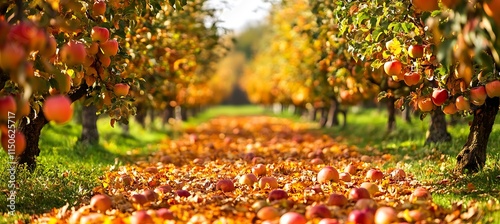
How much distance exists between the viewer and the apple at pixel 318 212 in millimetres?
5438

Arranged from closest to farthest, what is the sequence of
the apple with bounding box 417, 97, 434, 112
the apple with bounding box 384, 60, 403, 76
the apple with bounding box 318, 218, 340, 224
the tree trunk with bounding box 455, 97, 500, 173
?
the apple with bounding box 318, 218, 340, 224 < the apple with bounding box 384, 60, 403, 76 < the apple with bounding box 417, 97, 434, 112 < the tree trunk with bounding box 455, 97, 500, 173

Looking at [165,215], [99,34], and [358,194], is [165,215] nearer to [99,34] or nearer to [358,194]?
[358,194]

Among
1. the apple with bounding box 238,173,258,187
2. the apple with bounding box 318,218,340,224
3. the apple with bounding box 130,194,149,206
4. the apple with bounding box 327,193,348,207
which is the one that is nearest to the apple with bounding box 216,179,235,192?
the apple with bounding box 238,173,258,187

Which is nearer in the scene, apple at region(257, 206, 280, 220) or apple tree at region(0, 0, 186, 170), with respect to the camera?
apple tree at region(0, 0, 186, 170)

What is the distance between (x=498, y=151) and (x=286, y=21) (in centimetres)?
1252

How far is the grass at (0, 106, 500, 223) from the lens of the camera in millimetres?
6668

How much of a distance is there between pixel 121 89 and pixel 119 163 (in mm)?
3849

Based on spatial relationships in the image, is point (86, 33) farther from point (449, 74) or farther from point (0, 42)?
point (449, 74)

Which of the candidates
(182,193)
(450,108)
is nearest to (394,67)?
(450,108)

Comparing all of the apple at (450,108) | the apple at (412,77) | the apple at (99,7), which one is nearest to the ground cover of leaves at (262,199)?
the apple at (450,108)

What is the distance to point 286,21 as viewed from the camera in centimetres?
2052

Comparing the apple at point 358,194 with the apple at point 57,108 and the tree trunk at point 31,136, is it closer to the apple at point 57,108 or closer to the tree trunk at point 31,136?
the apple at point 57,108

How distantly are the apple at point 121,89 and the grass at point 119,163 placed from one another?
129 cm

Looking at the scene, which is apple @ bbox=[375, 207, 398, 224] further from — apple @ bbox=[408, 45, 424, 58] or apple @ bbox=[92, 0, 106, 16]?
apple @ bbox=[92, 0, 106, 16]
